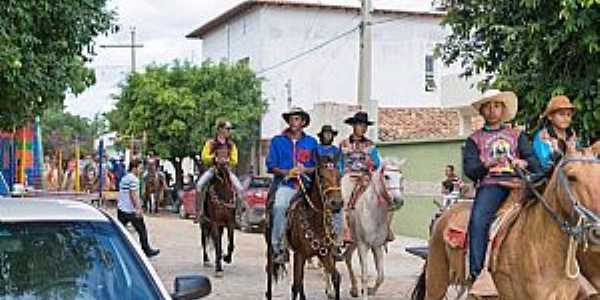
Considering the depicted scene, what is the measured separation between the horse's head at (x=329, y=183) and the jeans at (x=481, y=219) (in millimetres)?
3416

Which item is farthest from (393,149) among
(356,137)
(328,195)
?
(328,195)

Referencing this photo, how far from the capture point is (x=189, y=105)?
40.4 m

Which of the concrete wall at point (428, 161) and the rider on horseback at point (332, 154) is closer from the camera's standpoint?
the rider on horseback at point (332, 154)

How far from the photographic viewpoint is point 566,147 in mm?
7477

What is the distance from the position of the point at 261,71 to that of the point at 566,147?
37.0 m

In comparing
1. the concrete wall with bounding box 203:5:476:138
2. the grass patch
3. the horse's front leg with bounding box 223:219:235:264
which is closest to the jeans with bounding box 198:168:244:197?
the horse's front leg with bounding box 223:219:235:264

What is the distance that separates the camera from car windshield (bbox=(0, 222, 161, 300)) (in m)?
5.42

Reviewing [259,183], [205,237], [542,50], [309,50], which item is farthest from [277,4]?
[542,50]

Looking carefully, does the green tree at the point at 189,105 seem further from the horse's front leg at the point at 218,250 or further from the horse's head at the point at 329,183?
the horse's head at the point at 329,183

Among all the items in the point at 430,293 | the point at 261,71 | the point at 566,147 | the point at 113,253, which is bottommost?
the point at 430,293

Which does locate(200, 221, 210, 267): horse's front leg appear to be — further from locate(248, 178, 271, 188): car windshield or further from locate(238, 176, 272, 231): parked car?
locate(248, 178, 271, 188): car windshield

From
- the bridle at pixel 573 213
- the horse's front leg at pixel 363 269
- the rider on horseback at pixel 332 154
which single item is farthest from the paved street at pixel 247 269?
the bridle at pixel 573 213

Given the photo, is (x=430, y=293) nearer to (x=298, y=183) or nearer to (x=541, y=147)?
(x=541, y=147)

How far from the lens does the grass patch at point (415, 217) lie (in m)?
Result: 25.1
